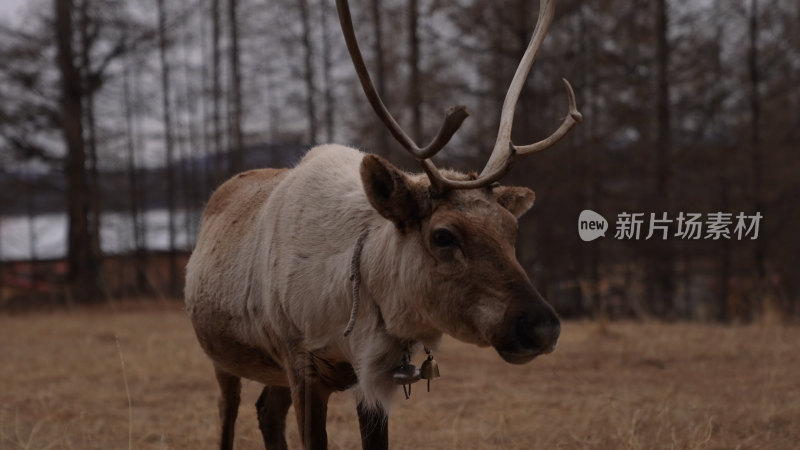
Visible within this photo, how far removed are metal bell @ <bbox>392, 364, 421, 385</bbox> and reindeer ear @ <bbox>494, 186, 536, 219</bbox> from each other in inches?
31.4

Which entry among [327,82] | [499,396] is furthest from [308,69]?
[499,396]

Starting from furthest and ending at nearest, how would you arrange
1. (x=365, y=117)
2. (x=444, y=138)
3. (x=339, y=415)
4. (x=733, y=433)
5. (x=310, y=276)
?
(x=365, y=117), (x=339, y=415), (x=733, y=433), (x=310, y=276), (x=444, y=138)

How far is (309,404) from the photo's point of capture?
316 centimetres

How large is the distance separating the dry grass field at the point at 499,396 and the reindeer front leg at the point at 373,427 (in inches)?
6.5

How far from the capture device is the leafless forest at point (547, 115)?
488 inches

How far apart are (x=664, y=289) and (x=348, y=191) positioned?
452 inches

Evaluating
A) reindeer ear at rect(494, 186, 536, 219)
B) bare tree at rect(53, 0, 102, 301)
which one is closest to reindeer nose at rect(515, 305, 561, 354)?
reindeer ear at rect(494, 186, 536, 219)

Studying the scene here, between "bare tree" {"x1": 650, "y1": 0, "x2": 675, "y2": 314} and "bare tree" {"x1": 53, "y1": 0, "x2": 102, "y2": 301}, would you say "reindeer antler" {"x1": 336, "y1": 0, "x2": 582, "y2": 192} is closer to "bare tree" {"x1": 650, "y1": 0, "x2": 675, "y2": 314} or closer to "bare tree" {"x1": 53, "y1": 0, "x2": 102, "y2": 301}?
"bare tree" {"x1": 650, "y1": 0, "x2": 675, "y2": 314}

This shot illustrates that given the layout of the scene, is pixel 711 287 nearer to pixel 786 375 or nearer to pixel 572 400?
pixel 786 375

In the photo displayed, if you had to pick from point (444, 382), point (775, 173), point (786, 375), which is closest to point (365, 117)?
point (775, 173)

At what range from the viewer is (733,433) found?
185 inches

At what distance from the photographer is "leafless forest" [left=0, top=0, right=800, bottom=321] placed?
12.4 m

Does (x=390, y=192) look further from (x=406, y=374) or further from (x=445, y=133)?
(x=406, y=374)

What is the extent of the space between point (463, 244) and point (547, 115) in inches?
412
